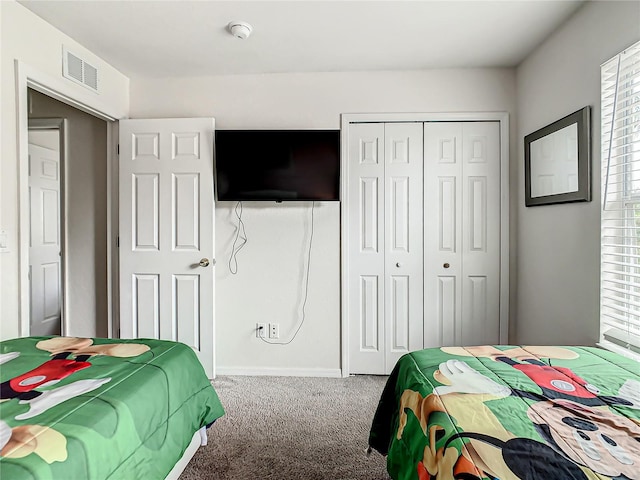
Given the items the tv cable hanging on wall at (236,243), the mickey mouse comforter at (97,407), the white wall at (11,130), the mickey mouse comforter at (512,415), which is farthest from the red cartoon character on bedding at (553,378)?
the white wall at (11,130)

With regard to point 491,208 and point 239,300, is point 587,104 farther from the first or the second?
point 239,300

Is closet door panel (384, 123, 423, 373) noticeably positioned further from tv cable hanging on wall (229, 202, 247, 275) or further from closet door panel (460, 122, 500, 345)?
tv cable hanging on wall (229, 202, 247, 275)

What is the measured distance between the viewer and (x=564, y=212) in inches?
84.0

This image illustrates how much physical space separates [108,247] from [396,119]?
8.43ft

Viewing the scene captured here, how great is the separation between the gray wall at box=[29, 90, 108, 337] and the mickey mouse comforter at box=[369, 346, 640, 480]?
2597mm

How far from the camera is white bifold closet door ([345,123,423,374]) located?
9.12 ft

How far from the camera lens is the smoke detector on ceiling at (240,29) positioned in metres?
2.11

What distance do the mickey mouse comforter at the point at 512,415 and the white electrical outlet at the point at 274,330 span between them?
1.44 metres

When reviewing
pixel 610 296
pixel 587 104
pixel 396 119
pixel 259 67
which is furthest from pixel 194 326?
pixel 587 104

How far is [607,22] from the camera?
1.78 meters

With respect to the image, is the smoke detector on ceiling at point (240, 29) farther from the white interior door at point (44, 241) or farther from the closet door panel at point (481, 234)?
the white interior door at point (44, 241)

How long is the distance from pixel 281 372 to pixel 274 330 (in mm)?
349

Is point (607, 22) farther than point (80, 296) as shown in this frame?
No

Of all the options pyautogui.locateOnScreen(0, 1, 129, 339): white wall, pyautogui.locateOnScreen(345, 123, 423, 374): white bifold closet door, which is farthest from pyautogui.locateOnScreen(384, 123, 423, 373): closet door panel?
pyautogui.locateOnScreen(0, 1, 129, 339): white wall
